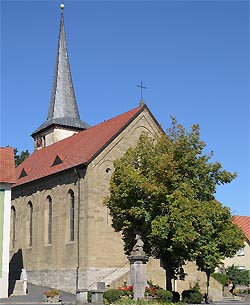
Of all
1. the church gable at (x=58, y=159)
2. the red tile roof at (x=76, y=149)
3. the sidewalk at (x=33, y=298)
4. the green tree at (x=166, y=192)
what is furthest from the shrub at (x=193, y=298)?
the church gable at (x=58, y=159)

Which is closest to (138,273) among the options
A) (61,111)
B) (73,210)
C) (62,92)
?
(73,210)

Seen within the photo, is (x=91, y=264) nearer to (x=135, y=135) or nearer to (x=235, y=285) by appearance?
(x=135, y=135)

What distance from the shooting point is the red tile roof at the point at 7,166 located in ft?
104

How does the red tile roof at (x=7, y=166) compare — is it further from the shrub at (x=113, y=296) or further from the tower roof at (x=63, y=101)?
the tower roof at (x=63, y=101)

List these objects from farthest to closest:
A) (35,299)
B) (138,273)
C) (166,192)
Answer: (35,299), (166,192), (138,273)

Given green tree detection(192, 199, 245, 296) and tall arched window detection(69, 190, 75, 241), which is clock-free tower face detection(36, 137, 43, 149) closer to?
tall arched window detection(69, 190, 75, 241)

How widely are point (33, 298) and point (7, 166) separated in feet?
27.7

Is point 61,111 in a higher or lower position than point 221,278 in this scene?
higher

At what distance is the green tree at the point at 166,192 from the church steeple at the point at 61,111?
2506 cm

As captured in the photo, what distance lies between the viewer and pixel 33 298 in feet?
102

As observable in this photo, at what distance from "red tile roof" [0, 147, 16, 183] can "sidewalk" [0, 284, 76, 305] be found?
7028mm

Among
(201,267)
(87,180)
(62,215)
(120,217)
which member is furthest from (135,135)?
(201,267)

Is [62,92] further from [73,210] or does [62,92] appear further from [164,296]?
[164,296]

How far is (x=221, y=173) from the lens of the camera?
28312 mm
